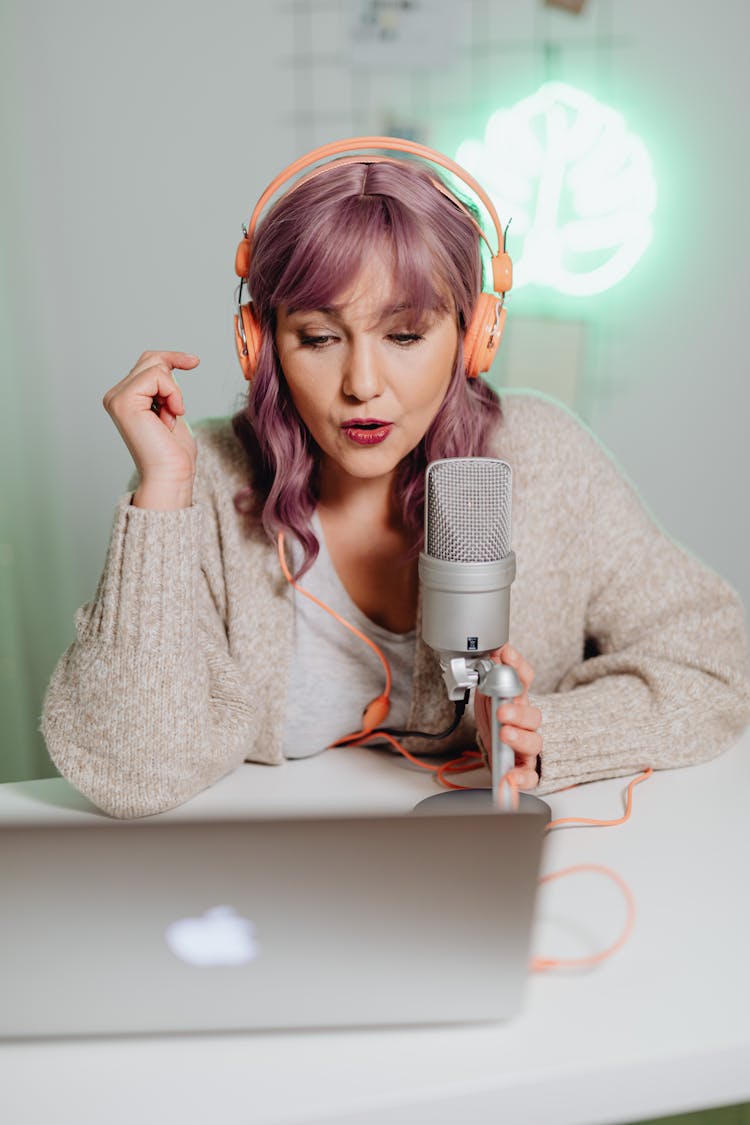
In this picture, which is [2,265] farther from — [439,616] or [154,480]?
[439,616]

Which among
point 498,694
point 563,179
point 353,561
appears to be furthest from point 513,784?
point 563,179

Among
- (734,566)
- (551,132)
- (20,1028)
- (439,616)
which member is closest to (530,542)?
(439,616)

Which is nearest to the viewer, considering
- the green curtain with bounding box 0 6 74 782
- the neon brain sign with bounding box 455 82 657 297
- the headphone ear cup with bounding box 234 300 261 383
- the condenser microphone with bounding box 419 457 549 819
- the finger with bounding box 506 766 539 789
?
the condenser microphone with bounding box 419 457 549 819

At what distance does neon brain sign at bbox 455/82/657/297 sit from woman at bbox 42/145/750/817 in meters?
0.98

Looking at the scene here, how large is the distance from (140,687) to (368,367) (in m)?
0.41

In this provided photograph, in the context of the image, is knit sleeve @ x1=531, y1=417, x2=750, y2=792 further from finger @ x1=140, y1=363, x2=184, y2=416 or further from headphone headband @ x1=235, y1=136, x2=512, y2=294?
finger @ x1=140, y1=363, x2=184, y2=416

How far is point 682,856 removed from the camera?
0.91 meters

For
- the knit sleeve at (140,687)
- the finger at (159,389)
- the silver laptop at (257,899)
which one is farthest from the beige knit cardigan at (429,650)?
the silver laptop at (257,899)

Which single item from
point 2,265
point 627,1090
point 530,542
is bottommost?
point 627,1090

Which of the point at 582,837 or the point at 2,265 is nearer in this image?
the point at 582,837

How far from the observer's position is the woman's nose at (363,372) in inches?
40.4

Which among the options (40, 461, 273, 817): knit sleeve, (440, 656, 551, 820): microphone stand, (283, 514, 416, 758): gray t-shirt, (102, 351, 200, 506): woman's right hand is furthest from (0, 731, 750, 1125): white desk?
(102, 351, 200, 506): woman's right hand

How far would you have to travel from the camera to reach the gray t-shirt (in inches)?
48.3

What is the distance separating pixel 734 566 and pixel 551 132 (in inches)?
44.8
